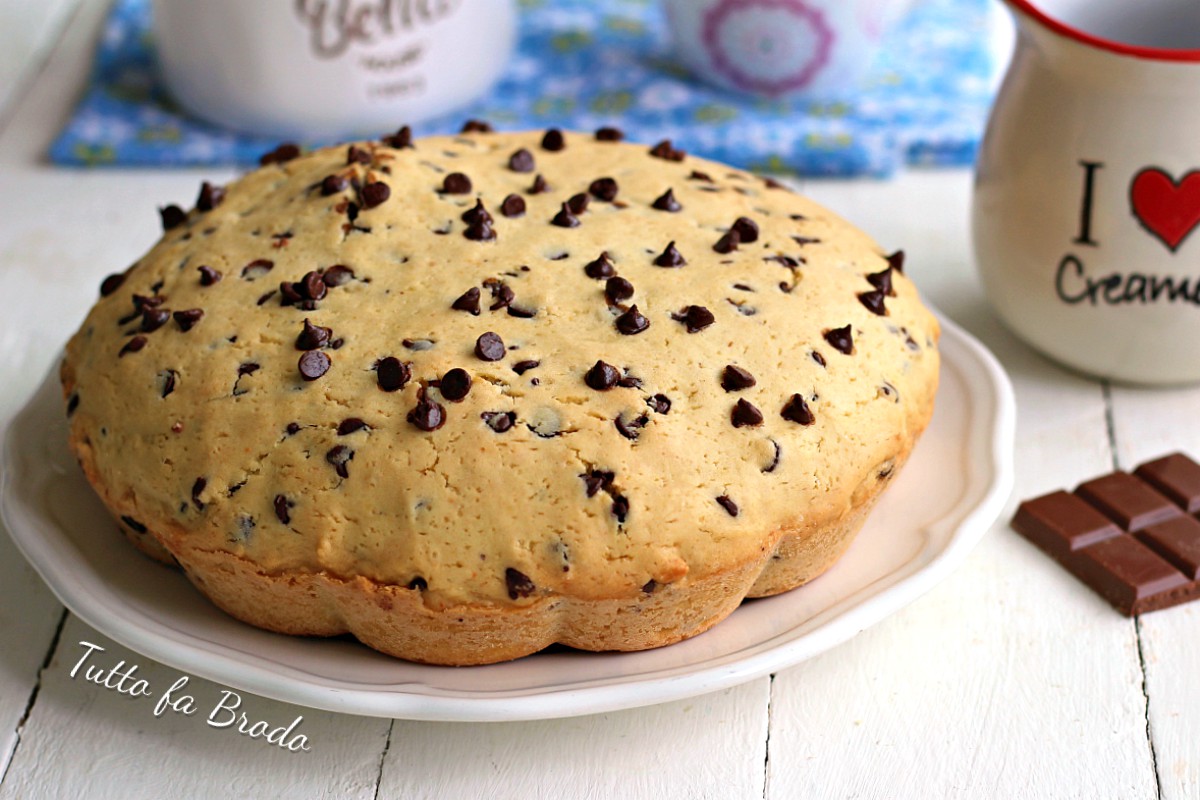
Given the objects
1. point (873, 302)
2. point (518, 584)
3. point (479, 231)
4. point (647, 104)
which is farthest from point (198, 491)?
point (647, 104)

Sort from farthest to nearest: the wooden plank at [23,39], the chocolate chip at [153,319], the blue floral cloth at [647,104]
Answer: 1. the wooden plank at [23,39]
2. the blue floral cloth at [647,104]
3. the chocolate chip at [153,319]

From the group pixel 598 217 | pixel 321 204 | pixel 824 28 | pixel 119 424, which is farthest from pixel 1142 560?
pixel 824 28

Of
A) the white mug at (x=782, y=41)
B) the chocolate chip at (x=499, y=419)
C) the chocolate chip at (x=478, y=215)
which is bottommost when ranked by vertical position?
the white mug at (x=782, y=41)

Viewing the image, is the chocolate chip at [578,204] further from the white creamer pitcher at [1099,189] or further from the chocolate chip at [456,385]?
the white creamer pitcher at [1099,189]

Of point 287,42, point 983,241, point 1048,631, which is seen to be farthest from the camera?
point 287,42

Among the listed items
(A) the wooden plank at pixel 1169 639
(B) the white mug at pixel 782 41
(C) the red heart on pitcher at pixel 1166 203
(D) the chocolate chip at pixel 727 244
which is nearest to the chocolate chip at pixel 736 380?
(D) the chocolate chip at pixel 727 244

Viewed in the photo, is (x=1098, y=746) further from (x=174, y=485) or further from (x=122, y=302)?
(x=122, y=302)

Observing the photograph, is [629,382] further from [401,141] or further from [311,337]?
[401,141]
